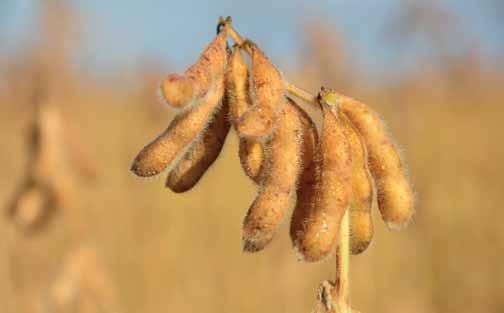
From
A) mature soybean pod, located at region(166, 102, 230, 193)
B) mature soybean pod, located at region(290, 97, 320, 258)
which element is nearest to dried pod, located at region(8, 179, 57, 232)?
mature soybean pod, located at region(166, 102, 230, 193)

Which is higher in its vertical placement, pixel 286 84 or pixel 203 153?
pixel 286 84

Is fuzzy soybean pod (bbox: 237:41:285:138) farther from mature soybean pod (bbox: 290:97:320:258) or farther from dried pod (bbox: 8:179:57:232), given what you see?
dried pod (bbox: 8:179:57:232)

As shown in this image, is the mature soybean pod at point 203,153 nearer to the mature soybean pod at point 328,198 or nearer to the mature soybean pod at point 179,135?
the mature soybean pod at point 179,135

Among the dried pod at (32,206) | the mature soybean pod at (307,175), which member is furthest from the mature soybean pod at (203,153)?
the dried pod at (32,206)

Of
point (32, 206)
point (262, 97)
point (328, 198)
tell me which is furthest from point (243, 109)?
point (32, 206)

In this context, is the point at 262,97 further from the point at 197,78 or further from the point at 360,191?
the point at 360,191

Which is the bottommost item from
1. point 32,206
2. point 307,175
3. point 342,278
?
point 342,278
